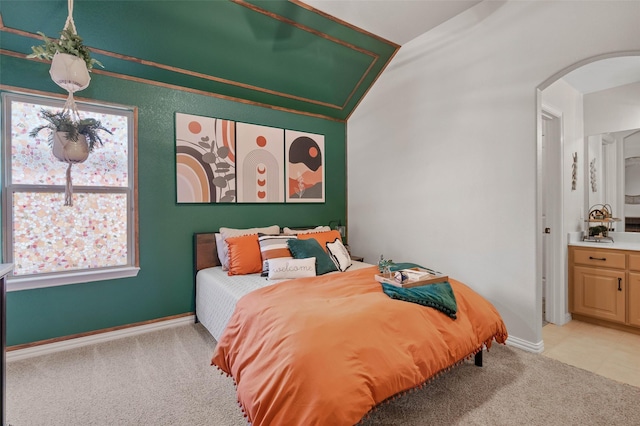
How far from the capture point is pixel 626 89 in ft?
10.8

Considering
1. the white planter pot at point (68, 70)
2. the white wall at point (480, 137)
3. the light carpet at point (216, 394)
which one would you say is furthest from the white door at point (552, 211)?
the white planter pot at point (68, 70)

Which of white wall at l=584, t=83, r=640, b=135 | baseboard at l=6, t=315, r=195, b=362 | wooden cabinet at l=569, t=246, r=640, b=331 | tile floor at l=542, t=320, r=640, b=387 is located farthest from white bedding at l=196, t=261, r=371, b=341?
Answer: white wall at l=584, t=83, r=640, b=135

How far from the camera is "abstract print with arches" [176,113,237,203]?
3.25 m

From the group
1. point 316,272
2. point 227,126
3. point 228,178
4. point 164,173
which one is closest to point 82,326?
point 164,173

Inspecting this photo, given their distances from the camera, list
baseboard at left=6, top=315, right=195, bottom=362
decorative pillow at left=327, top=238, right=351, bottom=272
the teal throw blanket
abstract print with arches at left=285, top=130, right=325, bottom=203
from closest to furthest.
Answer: the teal throw blanket < baseboard at left=6, top=315, right=195, bottom=362 < decorative pillow at left=327, top=238, right=351, bottom=272 < abstract print with arches at left=285, top=130, right=325, bottom=203

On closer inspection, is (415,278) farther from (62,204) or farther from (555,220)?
(62,204)

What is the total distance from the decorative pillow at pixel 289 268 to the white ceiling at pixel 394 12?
95.0 inches

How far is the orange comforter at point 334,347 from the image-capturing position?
1338mm

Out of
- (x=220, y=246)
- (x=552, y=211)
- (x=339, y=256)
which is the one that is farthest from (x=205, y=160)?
(x=552, y=211)

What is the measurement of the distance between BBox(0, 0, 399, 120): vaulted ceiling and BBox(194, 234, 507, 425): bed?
7.62 ft

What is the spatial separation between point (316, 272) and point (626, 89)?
12.7 feet

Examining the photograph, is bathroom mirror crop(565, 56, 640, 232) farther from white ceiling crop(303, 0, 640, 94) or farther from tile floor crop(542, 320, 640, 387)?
tile floor crop(542, 320, 640, 387)

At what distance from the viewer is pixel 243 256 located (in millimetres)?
3021

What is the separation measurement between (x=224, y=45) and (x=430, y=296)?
9.66 ft
